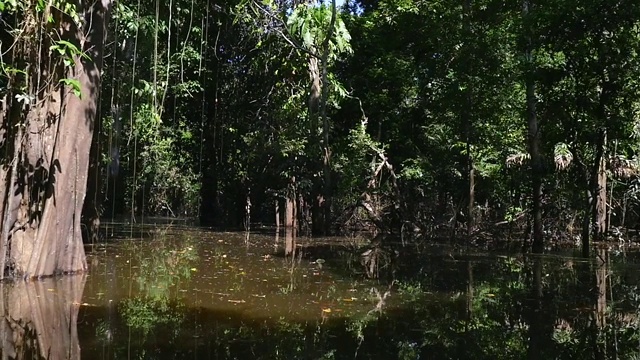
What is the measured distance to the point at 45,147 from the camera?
696 cm

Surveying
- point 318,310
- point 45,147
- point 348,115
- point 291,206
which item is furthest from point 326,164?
point 318,310

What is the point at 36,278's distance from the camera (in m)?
6.91

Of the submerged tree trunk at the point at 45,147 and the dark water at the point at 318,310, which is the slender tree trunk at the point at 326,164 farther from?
the submerged tree trunk at the point at 45,147

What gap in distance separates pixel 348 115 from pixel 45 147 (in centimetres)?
1417

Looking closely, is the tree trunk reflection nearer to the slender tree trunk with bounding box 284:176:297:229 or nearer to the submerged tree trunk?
the submerged tree trunk

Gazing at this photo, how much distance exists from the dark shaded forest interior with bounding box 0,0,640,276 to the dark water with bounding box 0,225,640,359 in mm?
1451

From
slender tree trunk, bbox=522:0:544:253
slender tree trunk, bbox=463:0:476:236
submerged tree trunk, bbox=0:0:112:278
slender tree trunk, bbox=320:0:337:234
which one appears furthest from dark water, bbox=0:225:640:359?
slender tree trunk, bbox=320:0:337:234

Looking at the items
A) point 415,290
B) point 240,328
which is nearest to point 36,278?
point 240,328

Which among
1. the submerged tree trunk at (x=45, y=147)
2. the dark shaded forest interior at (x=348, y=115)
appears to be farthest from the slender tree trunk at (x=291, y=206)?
the submerged tree trunk at (x=45, y=147)

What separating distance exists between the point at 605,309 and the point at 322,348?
3.61m

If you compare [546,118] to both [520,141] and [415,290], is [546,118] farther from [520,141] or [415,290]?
[415,290]

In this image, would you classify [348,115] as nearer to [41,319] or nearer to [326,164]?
[326,164]

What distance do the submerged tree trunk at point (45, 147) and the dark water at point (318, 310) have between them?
46cm

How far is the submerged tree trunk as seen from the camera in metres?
6.64
